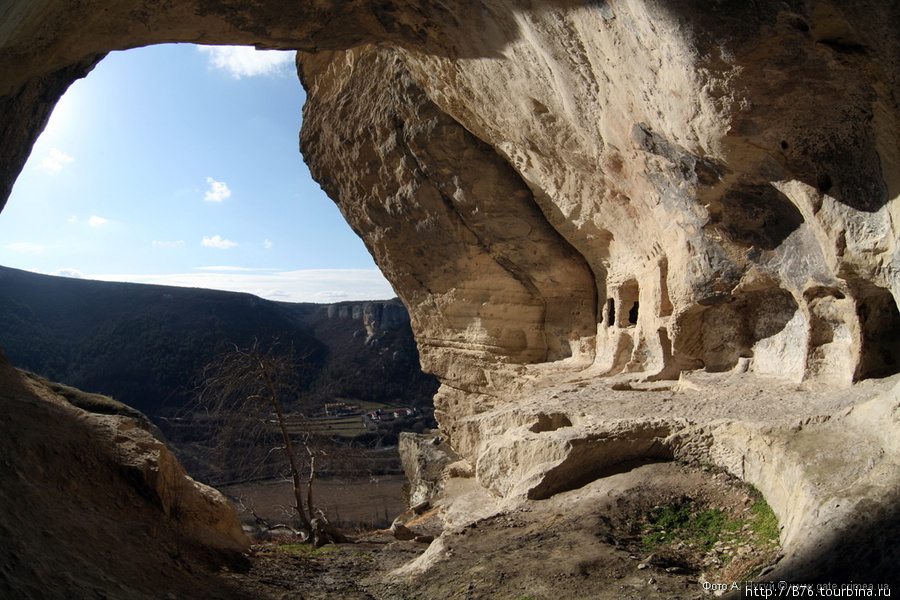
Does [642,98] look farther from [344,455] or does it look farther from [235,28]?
[344,455]

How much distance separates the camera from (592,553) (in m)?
3.50

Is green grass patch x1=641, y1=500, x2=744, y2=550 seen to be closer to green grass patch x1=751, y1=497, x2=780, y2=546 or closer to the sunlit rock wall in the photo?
green grass patch x1=751, y1=497, x2=780, y2=546

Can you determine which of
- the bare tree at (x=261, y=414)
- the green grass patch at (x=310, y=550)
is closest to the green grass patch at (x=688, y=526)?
the green grass patch at (x=310, y=550)

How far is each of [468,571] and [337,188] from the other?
819cm

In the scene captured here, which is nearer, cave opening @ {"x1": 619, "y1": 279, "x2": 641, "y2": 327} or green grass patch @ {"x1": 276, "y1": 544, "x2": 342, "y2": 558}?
green grass patch @ {"x1": 276, "y1": 544, "x2": 342, "y2": 558}

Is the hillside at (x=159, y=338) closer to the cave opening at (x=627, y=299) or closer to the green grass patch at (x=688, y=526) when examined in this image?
the cave opening at (x=627, y=299)

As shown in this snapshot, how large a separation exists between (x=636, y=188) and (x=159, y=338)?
25333mm

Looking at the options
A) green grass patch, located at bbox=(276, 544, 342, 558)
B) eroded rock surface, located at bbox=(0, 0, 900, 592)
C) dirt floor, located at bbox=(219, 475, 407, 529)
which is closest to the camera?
eroded rock surface, located at bbox=(0, 0, 900, 592)

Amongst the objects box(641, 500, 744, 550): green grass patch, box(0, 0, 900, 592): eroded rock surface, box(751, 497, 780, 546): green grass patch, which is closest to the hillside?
box(0, 0, 900, 592): eroded rock surface

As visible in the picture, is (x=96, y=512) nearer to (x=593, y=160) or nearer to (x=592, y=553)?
(x=592, y=553)

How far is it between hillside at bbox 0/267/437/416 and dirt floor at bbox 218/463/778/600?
748 inches

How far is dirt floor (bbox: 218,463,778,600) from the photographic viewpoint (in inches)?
126

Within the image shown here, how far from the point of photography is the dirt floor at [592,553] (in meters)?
3.19

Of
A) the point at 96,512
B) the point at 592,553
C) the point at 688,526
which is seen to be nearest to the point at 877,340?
the point at 688,526
